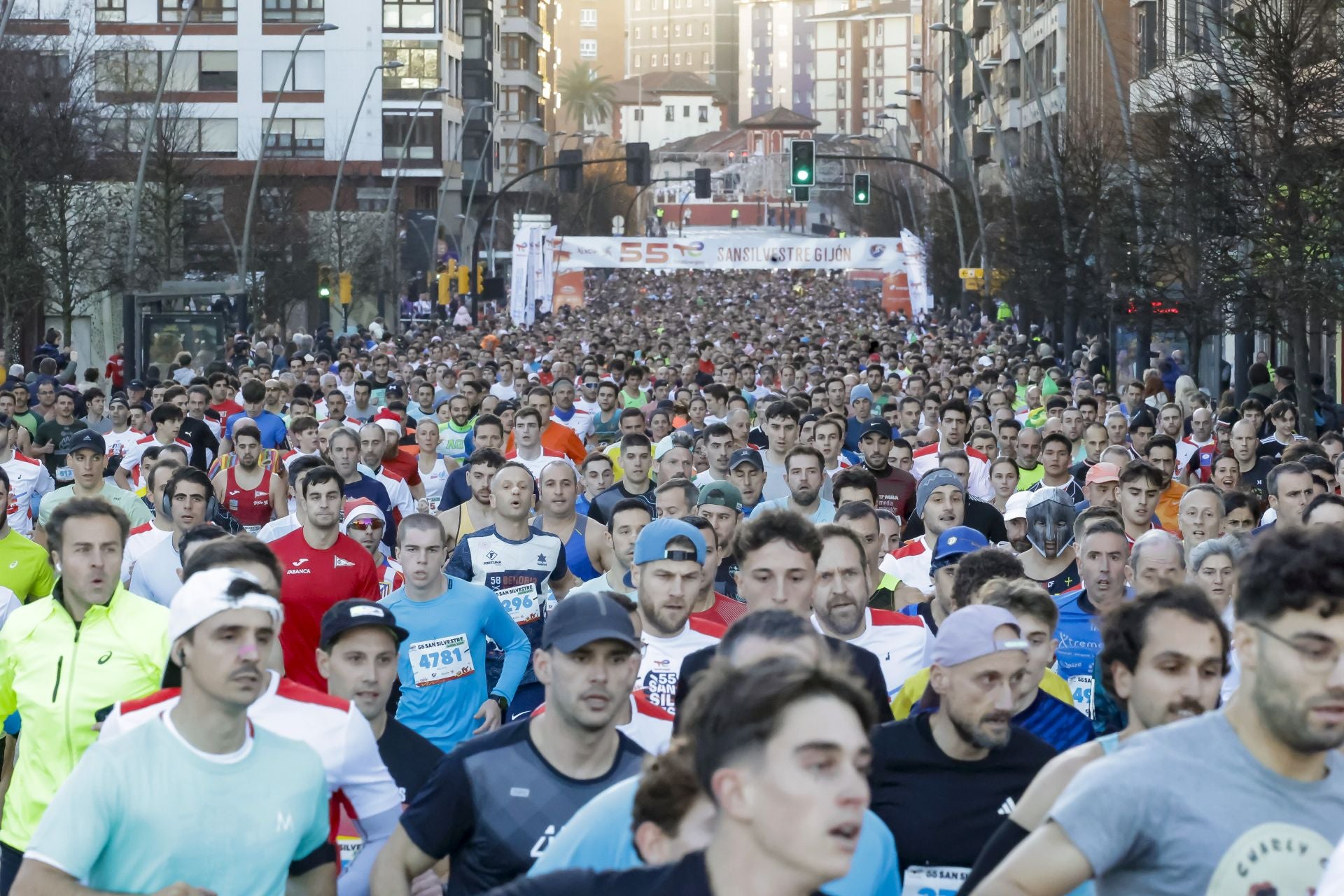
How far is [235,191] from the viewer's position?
6269 centimetres

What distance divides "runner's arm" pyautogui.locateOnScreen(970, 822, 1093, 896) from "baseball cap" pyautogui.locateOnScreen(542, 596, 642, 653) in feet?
5.54

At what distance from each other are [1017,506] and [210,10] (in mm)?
74235

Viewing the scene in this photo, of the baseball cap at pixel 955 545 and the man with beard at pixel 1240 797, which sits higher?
the man with beard at pixel 1240 797

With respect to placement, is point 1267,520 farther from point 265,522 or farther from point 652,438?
point 652,438

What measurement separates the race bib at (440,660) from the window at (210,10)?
75.9m

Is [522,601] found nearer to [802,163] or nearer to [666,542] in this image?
[666,542]

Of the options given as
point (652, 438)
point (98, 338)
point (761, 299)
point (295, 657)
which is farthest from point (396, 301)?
point (295, 657)

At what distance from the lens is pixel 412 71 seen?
8656 cm

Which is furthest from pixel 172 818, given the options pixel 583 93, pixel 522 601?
pixel 583 93

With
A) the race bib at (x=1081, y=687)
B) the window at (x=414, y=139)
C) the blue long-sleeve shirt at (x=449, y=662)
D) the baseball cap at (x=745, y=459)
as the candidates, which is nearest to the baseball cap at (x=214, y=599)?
the blue long-sleeve shirt at (x=449, y=662)

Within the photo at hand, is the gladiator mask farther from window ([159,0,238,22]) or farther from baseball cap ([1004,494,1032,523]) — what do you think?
Answer: window ([159,0,238,22])

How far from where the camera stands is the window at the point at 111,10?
80.4 metres

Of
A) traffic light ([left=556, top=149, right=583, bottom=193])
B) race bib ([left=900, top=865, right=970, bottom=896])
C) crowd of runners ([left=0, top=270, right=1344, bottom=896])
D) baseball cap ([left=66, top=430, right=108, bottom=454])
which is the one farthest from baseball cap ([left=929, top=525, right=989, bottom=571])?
traffic light ([left=556, top=149, right=583, bottom=193])

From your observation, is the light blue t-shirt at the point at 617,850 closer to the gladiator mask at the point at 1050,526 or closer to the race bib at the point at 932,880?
the race bib at the point at 932,880
